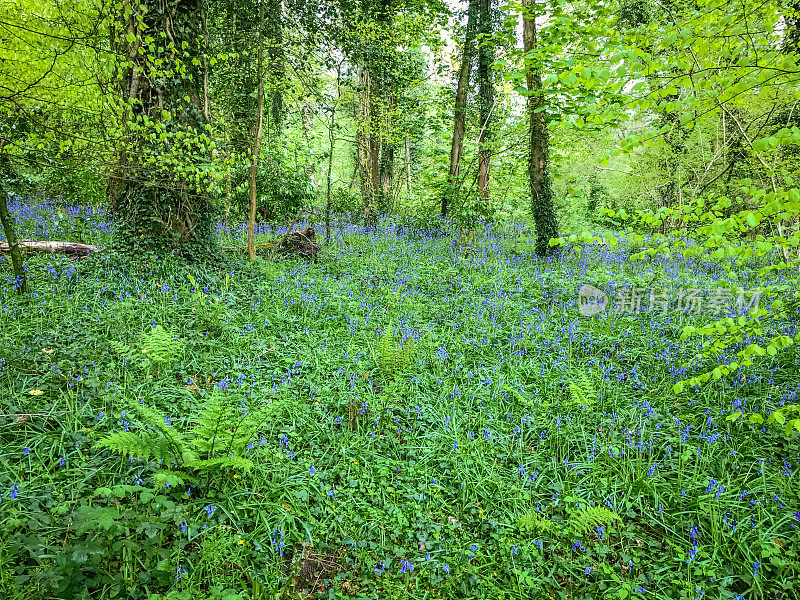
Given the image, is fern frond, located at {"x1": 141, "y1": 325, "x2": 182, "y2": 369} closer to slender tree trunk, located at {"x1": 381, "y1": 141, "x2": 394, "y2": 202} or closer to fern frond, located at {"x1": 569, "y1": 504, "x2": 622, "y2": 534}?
fern frond, located at {"x1": 569, "y1": 504, "x2": 622, "y2": 534}

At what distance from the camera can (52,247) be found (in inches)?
266

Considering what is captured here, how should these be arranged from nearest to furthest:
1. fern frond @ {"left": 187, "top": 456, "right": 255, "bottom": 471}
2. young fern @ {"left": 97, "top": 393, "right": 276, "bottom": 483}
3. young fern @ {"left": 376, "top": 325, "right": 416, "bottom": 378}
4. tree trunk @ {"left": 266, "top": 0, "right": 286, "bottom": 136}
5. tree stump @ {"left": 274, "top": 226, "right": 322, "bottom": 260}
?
1. young fern @ {"left": 97, "top": 393, "right": 276, "bottom": 483}
2. fern frond @ {"left": 187, "top": 456, "right": 255, "bottom": 471}
3. young fern @ {"left": 376, "top": 325, "right": 416, "bottom": 378}
4. tree trunk @ {"left": 266, "top": 0, "right": 286, "bottom": 136}
5. tree stump @ {"left": 274, "top": 226, "right": 322, "bottom": 260}

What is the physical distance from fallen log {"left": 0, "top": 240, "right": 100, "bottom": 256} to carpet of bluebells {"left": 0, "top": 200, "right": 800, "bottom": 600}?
72cm

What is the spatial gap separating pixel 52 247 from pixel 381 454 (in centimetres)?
717

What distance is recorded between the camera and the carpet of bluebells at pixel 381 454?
2.60 m

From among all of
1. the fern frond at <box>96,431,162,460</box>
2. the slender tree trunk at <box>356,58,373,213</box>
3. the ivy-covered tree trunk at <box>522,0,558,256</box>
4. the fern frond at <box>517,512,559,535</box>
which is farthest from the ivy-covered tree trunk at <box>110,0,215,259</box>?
the ivy-covered tree trunk at <box>522,0,558,256</box>

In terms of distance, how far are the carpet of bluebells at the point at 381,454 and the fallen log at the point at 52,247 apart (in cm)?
72

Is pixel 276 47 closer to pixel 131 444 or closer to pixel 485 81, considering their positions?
pixel 485 81

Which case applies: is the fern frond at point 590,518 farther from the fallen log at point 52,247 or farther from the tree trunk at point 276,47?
the tree trunk at point 276,47

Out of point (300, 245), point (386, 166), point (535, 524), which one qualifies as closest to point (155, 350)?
point (535, 524)

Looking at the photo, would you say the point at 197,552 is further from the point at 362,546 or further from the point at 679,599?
the point at 679,599

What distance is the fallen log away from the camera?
655cm

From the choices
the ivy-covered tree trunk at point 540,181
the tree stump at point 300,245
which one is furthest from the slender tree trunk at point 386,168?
the ivy-covered tree trunk at point 540,181

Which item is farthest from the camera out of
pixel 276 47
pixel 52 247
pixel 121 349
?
pixel 276 47
